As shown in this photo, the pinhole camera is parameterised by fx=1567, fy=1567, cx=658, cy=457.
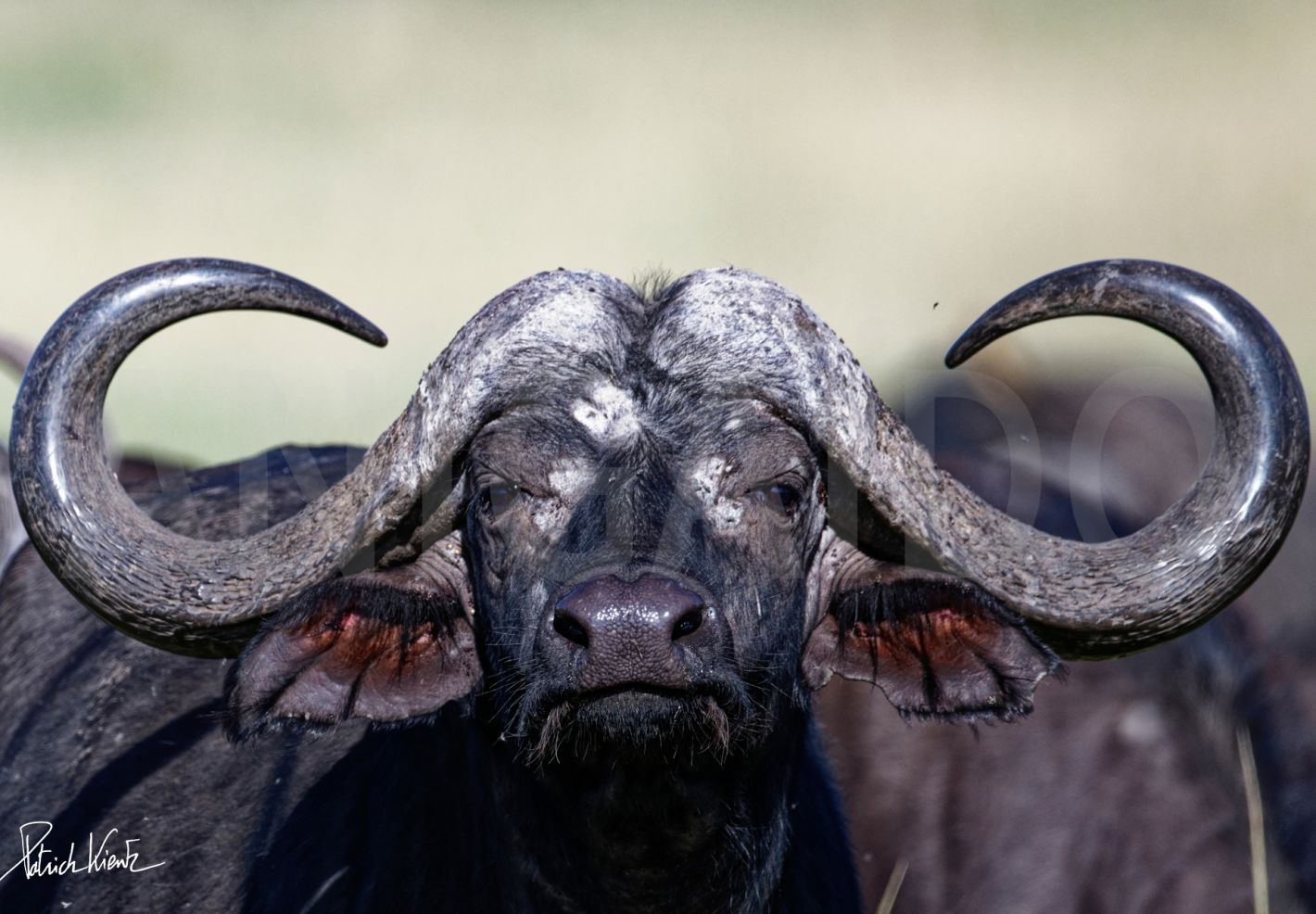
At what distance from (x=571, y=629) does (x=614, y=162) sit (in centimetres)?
1751

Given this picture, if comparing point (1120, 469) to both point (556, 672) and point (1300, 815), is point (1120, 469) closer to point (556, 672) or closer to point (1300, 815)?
point (1300, 815)

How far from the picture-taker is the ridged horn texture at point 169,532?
3.69m

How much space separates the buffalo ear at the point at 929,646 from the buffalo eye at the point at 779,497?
0.28 metres

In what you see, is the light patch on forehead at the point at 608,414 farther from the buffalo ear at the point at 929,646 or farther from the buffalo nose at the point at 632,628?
the buffalo ear at the point at 929,646

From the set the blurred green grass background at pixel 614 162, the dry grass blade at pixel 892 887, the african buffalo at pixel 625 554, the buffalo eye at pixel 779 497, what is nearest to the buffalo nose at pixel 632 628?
the african buffalo at pixel 625 554

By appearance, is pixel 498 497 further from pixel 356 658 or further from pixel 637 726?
pixel 637 726

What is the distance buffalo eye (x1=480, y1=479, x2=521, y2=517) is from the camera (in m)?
3.79

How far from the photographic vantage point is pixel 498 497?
381 centimetres

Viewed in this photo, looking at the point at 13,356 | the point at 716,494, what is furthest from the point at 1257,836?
the point at 13,356

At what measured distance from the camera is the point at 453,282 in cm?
1628

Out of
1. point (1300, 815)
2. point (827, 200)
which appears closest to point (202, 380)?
point (827, 200)

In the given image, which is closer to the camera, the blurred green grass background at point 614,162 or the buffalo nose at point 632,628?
the buffalo nose at point 632,628
